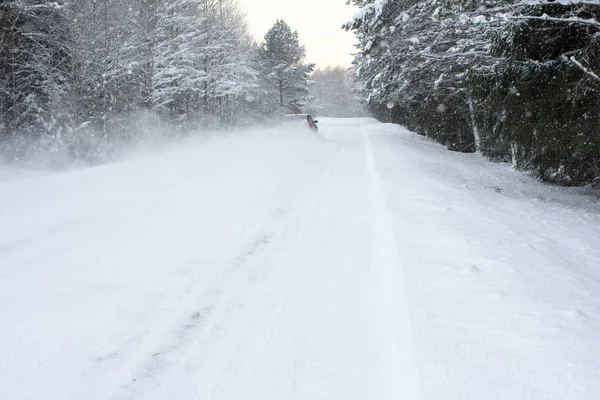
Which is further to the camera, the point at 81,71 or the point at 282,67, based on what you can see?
the point at 282,67

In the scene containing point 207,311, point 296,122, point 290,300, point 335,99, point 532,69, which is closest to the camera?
point 207,311

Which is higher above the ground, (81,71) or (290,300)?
(81,71)

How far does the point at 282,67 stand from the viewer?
135 feet

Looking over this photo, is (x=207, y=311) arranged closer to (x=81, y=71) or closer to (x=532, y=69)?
(x=532, y=69)

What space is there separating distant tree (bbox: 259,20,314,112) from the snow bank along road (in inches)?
1423

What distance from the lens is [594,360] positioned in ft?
8.22

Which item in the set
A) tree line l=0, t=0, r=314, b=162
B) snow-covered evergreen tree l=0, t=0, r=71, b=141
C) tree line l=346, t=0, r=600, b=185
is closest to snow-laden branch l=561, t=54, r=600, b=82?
tree line l=346, t=0, r=600, b=185

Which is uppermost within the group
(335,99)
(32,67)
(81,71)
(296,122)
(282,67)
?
(335,99)

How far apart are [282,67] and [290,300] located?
4033cm

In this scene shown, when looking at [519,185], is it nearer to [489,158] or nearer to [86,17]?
[489,158]

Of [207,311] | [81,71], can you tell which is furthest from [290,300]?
[81,71]

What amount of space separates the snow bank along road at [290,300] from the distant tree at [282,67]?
36.2 metres

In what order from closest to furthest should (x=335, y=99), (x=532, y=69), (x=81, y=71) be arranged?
(x=532, y=69) < (x=81, y=71) < (x=335, y=99)

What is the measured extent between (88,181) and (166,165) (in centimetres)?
265
